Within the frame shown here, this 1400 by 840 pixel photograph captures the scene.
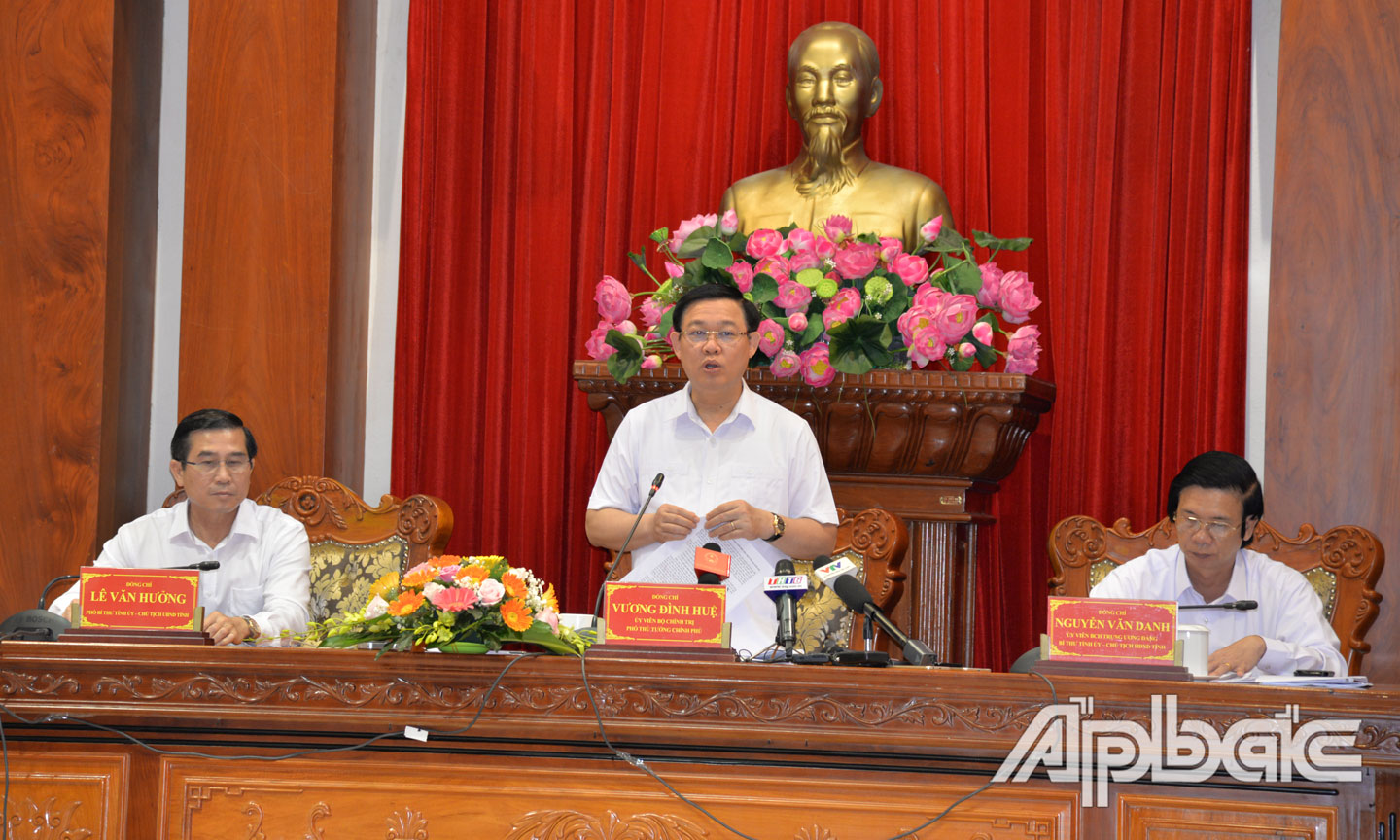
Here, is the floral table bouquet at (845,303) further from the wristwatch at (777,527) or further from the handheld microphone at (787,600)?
the handheld microphone at (787,600)

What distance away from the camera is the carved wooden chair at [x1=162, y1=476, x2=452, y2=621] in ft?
10.5

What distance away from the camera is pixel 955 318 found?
3.18 meters

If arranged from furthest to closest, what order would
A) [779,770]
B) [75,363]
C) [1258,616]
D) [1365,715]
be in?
[75,363], [1258,616], [779,770], [1365,715]

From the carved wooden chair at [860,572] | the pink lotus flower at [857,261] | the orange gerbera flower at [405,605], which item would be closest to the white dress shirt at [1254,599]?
the carved wooden chair at [860,572]

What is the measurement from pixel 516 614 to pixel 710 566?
0.30 m

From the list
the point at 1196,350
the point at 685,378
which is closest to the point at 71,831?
the point at 685,378

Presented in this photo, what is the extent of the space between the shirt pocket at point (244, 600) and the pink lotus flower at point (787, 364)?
4.06 ft

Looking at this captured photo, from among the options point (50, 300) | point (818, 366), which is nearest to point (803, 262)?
point (818, 366)

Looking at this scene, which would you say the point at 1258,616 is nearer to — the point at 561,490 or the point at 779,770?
the point at 779,770

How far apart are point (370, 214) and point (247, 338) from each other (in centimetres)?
64

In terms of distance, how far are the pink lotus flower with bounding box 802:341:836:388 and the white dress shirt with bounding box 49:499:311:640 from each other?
117 cm

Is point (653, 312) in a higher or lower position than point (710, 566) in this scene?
higher

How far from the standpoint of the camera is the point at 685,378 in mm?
3326

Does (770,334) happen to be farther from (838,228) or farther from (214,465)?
(214,465)
